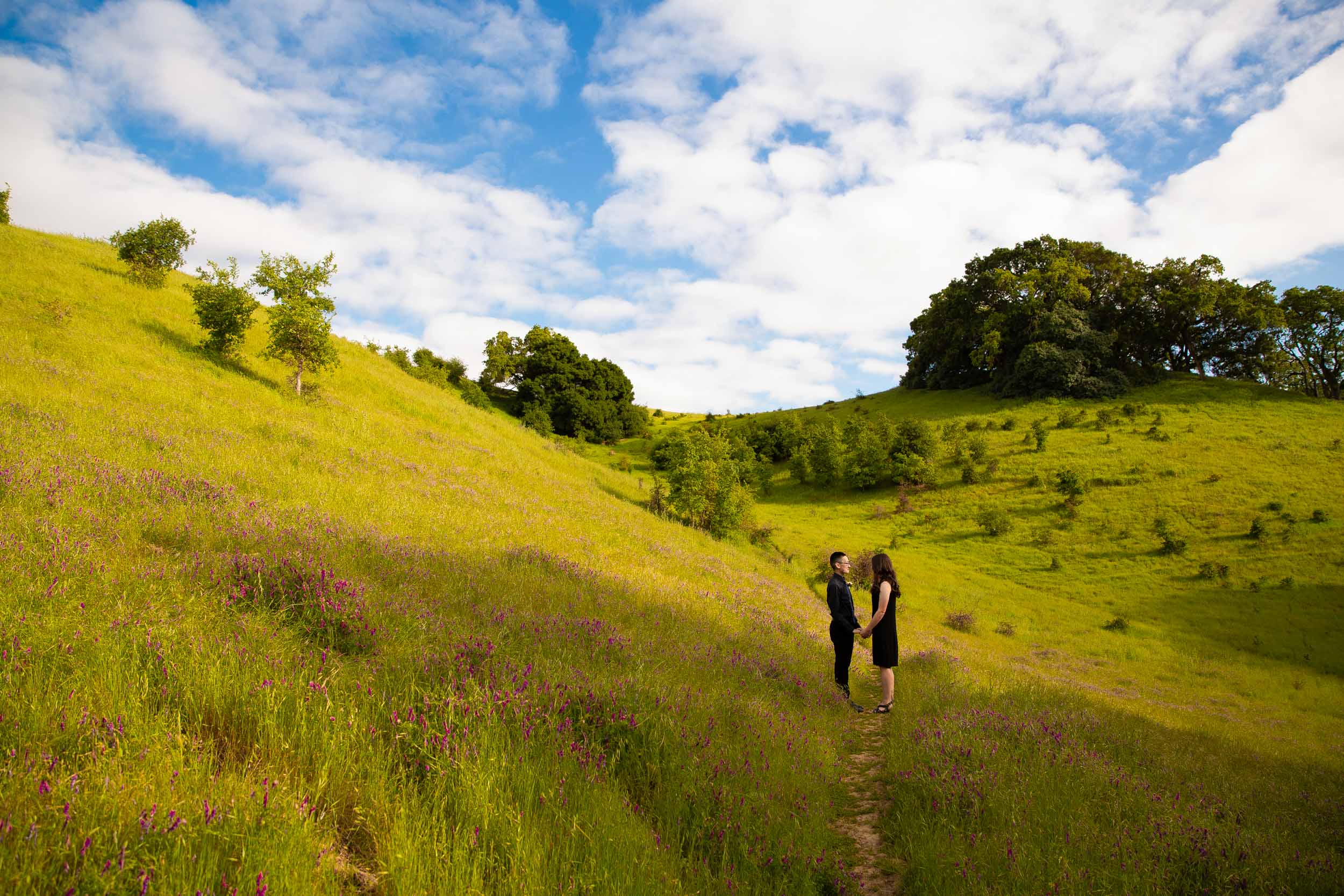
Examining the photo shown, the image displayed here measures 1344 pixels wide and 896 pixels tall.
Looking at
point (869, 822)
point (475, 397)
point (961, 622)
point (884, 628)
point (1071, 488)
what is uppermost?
point (475, 397)

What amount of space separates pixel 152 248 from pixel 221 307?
9.08 metres

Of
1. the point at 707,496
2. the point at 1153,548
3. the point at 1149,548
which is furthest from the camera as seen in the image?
the point at 1149,548

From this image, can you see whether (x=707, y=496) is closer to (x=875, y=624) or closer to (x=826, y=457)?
(x=875, y=624)

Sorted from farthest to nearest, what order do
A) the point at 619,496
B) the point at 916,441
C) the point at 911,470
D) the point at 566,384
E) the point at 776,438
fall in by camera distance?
the point at 566,384, the point at 776,438, the point at 916,441, the point at 911,470, the point at 619,496

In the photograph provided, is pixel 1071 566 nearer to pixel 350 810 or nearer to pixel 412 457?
pixel 412 457

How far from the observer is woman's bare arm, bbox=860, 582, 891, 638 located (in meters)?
9.72

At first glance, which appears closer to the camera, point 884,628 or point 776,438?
point 884,628

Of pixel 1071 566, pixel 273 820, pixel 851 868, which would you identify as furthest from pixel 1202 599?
pixel 273 820

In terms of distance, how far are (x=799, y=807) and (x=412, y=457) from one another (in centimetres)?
1698

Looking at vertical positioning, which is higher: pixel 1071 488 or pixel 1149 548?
pixel 1071 488

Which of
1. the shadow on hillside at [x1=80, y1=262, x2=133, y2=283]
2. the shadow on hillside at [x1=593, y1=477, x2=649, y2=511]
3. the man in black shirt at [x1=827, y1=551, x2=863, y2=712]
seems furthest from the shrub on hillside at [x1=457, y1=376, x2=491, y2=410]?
the man in black shirt at [x1=827, y1=551, x2=863, y2=712]

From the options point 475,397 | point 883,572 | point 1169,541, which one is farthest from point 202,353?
point 1169,541

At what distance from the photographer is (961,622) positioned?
26859 mm

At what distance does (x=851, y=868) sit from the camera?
4.68m
